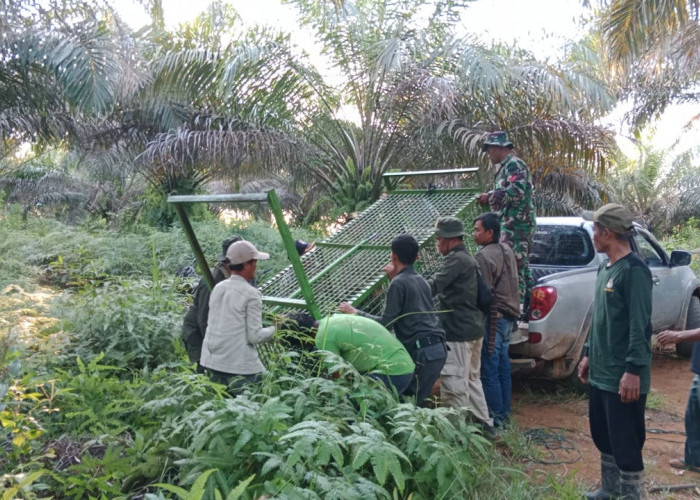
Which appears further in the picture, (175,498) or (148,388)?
(148,388)

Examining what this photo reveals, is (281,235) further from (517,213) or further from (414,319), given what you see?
(517,213)

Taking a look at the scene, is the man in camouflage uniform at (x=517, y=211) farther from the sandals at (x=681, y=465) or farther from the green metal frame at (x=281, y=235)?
the green metal frame at (x=281, y=235)

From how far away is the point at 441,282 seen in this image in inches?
179

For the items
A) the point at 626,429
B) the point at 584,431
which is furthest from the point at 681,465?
the point at 626,429

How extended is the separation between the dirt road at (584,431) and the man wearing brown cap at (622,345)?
52 cm

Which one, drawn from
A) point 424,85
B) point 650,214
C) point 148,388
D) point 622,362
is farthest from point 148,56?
point 650,214

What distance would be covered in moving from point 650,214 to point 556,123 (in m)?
14.2

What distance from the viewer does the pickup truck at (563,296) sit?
211 inches

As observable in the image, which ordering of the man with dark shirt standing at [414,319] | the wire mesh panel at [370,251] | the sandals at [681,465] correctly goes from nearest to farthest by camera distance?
1. the man with dark shirt standing at [414,319]
2. the sandals at [681,465]
3. the wire mesh panel at [370,251]

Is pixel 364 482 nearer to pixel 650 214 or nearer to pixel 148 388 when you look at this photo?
pixel 148 388

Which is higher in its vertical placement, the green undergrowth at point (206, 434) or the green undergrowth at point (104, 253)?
the green undergrowth at point (104, 253)

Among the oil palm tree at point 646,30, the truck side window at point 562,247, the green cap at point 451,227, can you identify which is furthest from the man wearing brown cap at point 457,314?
the oil palm tree at point 646,30

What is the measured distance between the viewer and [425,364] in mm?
4113

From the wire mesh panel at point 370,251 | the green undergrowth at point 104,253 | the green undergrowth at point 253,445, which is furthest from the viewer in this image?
the green undergrowth at point 104,253
